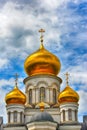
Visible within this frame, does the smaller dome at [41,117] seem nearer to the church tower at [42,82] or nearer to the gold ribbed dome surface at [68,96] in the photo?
the church tower at [42,82]

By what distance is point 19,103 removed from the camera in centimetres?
3300

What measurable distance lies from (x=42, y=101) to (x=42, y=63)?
345 cm

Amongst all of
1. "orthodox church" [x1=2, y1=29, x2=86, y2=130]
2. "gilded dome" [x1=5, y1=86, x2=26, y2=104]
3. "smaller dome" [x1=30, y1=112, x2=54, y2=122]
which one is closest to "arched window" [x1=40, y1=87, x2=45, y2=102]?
"orthodox church" [x1=2, y1=29, x2=86, y2=130]

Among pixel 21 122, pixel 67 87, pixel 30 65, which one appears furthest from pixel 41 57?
pixel 21 122

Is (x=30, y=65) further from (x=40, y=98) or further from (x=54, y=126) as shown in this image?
Result: (x=54, y=126)

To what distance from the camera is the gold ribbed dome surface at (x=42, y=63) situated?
35.0 metres

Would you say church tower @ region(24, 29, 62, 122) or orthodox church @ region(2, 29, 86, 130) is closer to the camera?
orthodox church @ region(2, 29, 86, 130)

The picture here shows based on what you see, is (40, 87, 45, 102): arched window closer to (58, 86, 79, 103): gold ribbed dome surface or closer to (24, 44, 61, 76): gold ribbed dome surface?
(24, 44, 61, 76): gold ribbed dome surface

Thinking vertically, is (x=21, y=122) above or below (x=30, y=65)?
below

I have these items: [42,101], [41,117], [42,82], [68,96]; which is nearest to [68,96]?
[68,96]

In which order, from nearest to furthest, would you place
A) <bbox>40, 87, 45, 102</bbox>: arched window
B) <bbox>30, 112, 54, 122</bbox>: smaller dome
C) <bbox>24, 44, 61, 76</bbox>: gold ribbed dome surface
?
<bbox>30, 112, 54, 122</bbox>: smaller dome
<bbox>40, 87, 45, 102</bbox>: arched window
<bbox>24, 44, 61, 76</bbox>: gold ribbed dome surface

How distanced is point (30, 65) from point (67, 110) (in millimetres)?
5636

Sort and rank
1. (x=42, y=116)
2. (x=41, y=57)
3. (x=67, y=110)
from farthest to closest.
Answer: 1. (x=41, y=57)
2. (x=67, y=110)
3. (x=42, y=116)

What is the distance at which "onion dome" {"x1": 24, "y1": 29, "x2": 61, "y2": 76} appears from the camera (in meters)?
35.0
